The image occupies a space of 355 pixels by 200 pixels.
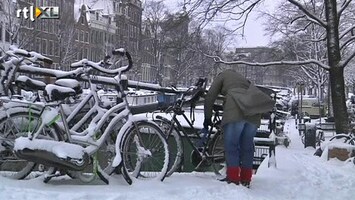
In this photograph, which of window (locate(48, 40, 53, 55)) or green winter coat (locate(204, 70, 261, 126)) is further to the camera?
window (locate(48, 40, 53, 55))

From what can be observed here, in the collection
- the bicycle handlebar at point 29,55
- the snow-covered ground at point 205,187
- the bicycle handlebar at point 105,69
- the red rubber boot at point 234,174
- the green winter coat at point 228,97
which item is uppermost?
the bicycle handlebar at point 29,55

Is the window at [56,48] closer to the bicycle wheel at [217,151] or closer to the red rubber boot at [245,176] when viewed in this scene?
the bicycle wheel at [217,151]

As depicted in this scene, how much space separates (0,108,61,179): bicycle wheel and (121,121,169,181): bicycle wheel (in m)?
0.76

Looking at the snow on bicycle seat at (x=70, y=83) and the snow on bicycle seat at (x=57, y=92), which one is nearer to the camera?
the snow on bicycle seat at (x=57, y=92)

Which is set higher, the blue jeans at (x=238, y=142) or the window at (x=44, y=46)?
the window at (x=44, y=46)

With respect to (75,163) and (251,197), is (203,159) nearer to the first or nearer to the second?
(251,197)

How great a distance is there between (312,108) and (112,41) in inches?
1405

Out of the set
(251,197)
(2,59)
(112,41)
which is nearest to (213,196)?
(251,197)

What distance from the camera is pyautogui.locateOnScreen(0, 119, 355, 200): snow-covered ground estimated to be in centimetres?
479

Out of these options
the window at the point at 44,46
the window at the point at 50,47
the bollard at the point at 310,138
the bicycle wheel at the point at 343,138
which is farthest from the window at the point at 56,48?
the bicycle wheel at the point at 343,138

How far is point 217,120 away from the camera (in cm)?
638

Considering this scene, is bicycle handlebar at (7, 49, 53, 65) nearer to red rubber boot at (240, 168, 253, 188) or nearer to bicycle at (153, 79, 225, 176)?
bicycle at (153, 79, 225, 176)

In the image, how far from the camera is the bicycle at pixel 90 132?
4992mm

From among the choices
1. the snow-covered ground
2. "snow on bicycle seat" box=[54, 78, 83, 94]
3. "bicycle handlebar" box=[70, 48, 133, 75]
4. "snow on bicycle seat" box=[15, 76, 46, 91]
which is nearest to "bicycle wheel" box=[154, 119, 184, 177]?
the snow-covered ground
